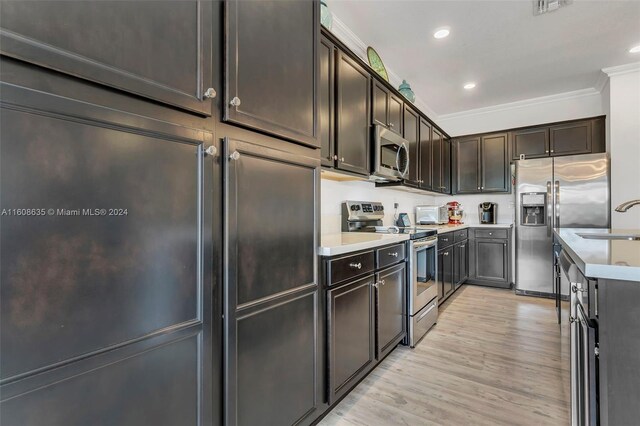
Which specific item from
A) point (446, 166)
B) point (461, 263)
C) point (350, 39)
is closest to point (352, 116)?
point (350, 39)

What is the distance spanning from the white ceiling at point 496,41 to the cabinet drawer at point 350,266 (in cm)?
201

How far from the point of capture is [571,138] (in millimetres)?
4230

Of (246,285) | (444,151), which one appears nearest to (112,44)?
(246,285)

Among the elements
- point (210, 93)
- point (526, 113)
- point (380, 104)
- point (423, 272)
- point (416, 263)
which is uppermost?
point (526, 113)

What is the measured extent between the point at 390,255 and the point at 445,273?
1.64 m

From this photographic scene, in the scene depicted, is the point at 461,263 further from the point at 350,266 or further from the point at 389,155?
the point at 350,266

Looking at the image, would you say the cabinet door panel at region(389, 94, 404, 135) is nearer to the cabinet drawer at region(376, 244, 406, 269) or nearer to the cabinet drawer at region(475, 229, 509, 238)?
the cabinet drawer at region(376, 244, 406, 269)

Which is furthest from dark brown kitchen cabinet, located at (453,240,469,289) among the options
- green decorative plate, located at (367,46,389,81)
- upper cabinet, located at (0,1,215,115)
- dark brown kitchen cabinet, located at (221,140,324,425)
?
upper cabinet, located at (0,1,215,115)

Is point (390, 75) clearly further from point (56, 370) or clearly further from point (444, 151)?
point (56, 370)

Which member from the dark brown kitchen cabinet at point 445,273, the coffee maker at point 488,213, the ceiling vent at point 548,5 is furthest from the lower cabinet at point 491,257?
the ceiling vent at point 548,5

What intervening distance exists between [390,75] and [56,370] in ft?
12.7

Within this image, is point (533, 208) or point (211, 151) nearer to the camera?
point (211, 151)

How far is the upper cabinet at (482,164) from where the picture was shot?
15.5 ft

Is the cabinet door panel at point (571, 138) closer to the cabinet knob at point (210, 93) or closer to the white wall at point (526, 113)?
the white wall at point (526, 113)
